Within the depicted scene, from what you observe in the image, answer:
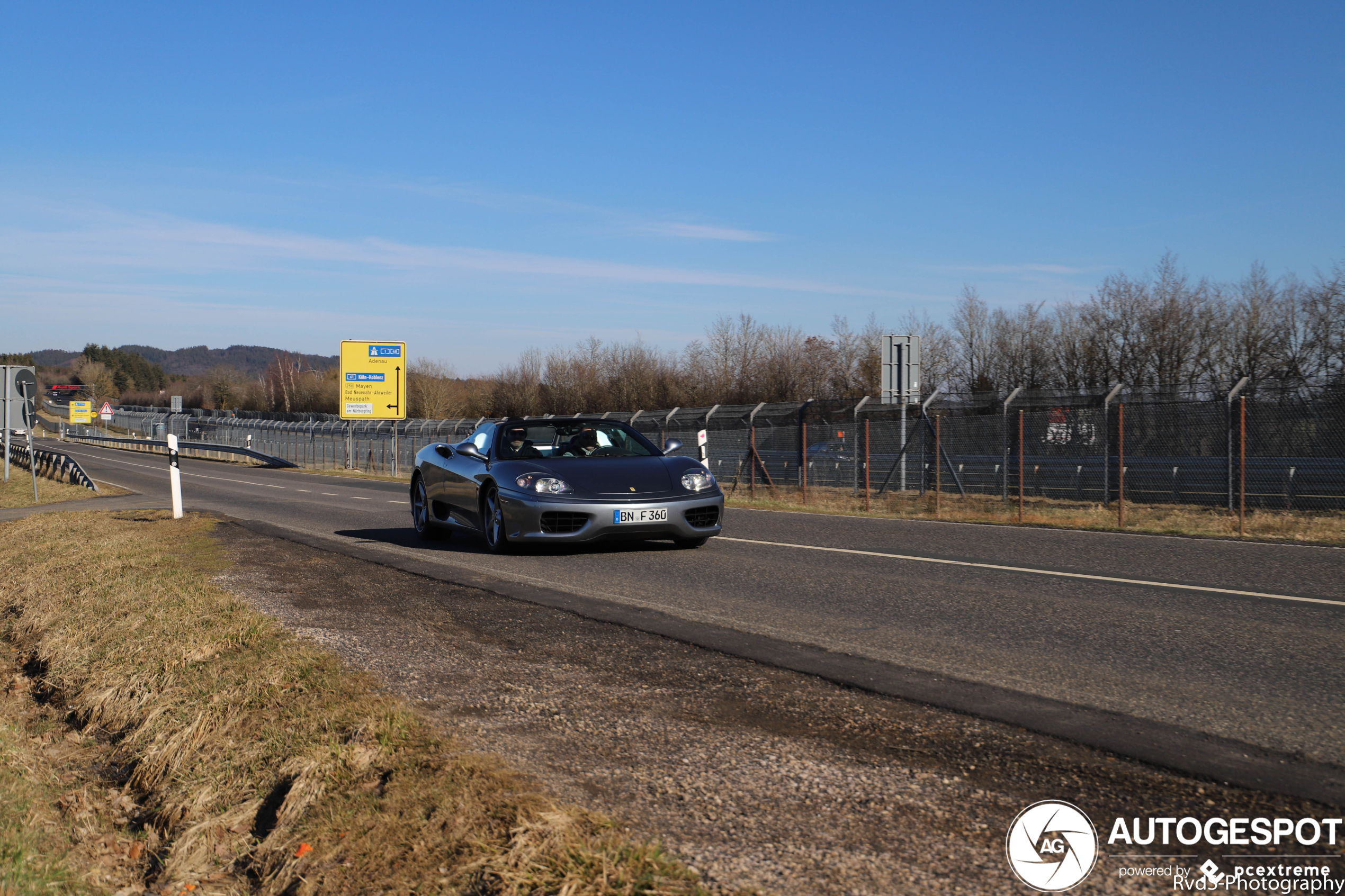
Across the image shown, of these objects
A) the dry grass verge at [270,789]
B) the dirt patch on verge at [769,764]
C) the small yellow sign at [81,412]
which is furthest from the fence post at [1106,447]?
the small yellow sign at [81,412]

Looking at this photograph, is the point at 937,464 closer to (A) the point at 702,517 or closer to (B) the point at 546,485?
(A) the point at 702,517

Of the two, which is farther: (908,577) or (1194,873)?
(908,577)

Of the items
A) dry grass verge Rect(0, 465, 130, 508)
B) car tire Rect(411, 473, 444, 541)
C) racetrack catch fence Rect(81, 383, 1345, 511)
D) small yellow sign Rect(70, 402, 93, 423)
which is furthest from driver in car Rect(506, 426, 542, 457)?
small yellow sign Rect(70, 402, 93, 423)

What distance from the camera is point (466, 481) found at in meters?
10.5

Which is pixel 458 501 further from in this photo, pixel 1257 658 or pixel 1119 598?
pixel 1257 658

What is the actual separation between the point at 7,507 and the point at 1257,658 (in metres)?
23.0

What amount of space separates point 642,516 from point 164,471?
127 ft

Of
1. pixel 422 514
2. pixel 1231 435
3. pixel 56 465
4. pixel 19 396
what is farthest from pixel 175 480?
pixel 56 465

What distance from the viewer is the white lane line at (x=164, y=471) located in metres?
30.1

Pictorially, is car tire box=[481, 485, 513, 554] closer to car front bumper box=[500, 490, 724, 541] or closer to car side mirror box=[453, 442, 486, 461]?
car front bumper box=[500, 490, 724, 541]

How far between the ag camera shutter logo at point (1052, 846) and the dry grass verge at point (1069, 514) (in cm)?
1015

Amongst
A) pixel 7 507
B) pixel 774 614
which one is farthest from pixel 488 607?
pixel 7 507

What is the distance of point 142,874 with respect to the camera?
3.17 metres

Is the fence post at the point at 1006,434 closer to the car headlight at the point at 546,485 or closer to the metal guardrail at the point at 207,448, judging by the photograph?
the car headlight at the point at 546,485
